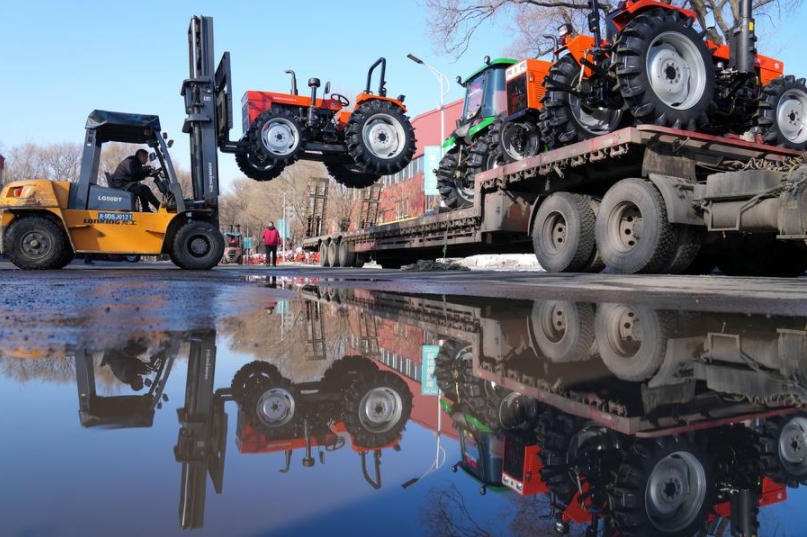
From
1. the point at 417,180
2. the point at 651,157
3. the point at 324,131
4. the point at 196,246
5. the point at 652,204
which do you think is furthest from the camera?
the point at 417,180

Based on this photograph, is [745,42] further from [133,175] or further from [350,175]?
[133,175]

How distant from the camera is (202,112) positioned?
35.7 ft

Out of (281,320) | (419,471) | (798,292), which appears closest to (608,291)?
(798,292)

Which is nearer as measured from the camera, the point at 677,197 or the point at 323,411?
the point at 323,411

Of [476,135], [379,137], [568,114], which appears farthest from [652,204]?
[379,137]

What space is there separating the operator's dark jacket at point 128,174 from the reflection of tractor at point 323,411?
9.17 metres

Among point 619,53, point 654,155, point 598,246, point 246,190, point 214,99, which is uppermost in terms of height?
point 246,190

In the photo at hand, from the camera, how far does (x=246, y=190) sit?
242ft

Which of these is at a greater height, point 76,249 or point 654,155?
point 654,155

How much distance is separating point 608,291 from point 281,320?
8.90ft

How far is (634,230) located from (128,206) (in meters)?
7.86

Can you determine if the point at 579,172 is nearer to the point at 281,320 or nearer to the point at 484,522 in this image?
the point at 281,320

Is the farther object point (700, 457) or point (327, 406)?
point (327, 406)

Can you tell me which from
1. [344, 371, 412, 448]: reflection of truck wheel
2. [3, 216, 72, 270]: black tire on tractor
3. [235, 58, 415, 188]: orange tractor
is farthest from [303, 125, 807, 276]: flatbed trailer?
[3, 216, 72, 270]: black tire on tractor
